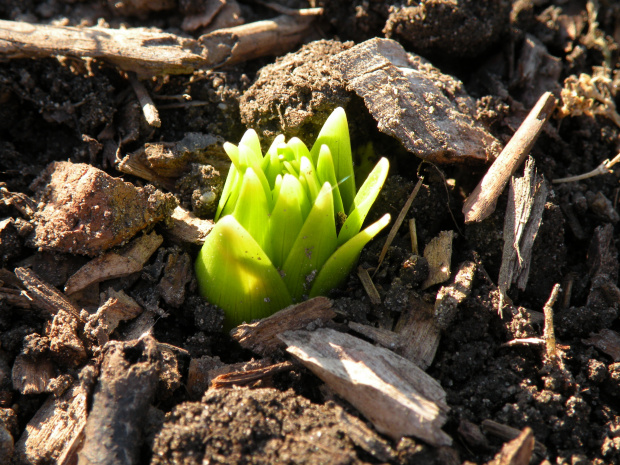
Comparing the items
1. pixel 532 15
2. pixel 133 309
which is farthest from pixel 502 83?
pixel 133 309

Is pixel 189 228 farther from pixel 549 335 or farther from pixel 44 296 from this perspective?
pixel 549 335

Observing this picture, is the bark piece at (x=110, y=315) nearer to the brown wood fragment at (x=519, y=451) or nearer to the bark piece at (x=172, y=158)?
the bark piece at (x=172, y=158)

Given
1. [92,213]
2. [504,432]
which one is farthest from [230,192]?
[504,432]

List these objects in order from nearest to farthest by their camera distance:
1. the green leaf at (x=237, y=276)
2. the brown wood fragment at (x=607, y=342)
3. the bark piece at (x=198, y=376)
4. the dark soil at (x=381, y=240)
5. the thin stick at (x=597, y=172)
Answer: the dark soil at (x=381, y=240), the green leaf at (x=237, y=276), the bark piece at (x=198, y=376), the brown wood fragment at (x=607, y=342), the thin stick at (x=597, y=172)

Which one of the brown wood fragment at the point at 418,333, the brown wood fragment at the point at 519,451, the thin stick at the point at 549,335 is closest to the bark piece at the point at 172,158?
the brown wood fragment at the point at 418,333

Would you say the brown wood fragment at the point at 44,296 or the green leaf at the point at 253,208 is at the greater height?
the green leaf at the point at 253,208

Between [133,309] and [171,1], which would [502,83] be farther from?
[133,309]
